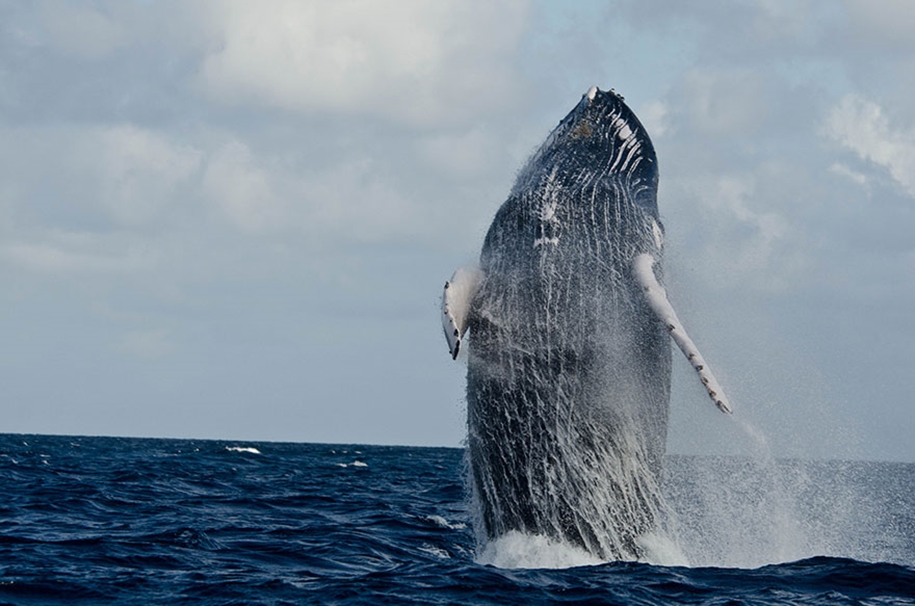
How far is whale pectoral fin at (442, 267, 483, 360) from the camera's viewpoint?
35.1ft

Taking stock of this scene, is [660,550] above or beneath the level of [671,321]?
beneath

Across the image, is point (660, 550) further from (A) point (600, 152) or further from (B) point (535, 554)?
(A) point (600, 152)

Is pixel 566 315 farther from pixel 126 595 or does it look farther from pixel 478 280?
pixel 126 595

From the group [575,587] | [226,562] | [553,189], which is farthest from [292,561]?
[553,189]

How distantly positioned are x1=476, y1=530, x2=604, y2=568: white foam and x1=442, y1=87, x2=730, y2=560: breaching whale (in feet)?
0.27

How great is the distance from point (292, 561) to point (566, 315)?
422 cm

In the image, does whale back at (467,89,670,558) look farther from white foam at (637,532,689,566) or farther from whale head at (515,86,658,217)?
whale head at (515,86,658,217)

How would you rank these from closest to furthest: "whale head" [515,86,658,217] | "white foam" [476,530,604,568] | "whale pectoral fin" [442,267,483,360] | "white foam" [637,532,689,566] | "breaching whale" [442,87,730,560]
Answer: "whale pectoral fin" [442,267,483,360] < "white foam" [476,530,604,568] < "breaching whale" [442,87,730,560] < "white foam" [637,532,689,566] < "whale head" [515,86,658,217]

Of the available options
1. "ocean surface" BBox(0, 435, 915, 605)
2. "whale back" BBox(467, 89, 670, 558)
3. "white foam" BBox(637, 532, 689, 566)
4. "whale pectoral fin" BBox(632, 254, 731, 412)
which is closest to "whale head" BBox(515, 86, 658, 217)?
"whale back" BBox(467, 89, 670, 558)

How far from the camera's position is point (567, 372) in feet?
37.5

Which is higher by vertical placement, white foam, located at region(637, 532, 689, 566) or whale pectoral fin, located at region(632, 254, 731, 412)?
whale pectoral fin, located at region(632, 254, 731, 412)

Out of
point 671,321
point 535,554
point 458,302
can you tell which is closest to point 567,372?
point 671,321

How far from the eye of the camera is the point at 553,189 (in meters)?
12.0

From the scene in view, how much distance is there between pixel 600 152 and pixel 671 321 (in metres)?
2.43
